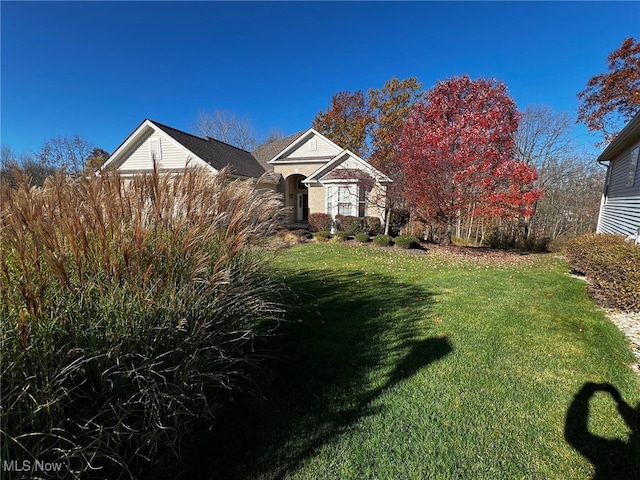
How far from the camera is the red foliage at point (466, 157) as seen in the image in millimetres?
10570

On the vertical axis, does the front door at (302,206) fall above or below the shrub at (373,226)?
above

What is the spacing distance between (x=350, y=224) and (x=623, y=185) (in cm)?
1087

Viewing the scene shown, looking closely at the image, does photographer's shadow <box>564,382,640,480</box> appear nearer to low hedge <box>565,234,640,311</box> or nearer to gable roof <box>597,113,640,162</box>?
low hedge <box>565,234,640,311</box>

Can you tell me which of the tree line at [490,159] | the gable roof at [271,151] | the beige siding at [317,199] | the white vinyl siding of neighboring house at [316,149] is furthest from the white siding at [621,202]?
the gable roof at [271,151]

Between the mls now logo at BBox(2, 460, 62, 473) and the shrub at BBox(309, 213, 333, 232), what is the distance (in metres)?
16.1

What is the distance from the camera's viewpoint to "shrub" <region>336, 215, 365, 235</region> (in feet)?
52.8

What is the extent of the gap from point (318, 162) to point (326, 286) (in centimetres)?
1558

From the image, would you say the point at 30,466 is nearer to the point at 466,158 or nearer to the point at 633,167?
the point at 466,158

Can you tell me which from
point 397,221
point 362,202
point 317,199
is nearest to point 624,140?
point 397,221

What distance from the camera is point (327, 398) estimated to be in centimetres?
264

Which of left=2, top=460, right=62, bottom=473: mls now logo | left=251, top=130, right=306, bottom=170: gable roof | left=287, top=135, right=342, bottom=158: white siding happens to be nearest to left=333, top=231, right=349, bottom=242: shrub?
left=287, top=135, right=342, bottom=158: white siding

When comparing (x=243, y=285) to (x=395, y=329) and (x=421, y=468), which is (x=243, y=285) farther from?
(x=395, y=329)

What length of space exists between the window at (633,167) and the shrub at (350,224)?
10405 mm

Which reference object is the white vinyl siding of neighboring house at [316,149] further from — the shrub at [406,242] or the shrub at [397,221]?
the shrub at [406,242]
